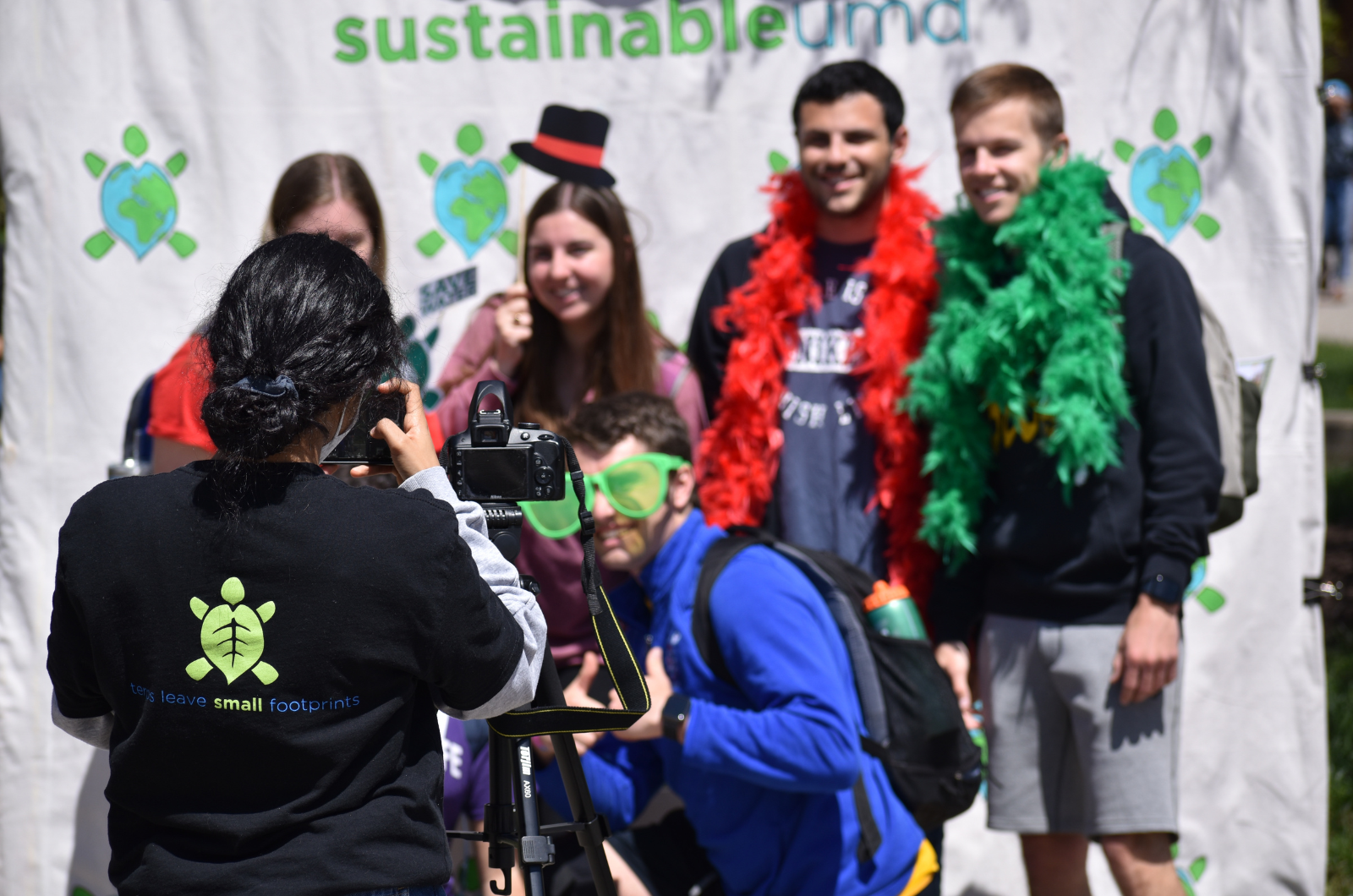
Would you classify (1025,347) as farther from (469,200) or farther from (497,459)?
(469,200)

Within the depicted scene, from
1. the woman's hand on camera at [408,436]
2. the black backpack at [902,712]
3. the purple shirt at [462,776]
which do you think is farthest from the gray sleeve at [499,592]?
the purple shirt at [462,776]

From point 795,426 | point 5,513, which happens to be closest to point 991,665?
point 795,426

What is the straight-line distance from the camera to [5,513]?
3412 mm

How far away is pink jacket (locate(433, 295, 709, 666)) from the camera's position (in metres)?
2.77

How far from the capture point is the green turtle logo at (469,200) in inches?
140

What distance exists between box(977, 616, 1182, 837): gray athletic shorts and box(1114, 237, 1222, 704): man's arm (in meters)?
0.06

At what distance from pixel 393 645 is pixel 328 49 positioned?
2.55 meters

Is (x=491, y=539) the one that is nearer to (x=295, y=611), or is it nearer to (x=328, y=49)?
(x=295, y=611)

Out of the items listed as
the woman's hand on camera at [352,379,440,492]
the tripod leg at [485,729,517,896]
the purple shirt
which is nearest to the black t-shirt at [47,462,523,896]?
the woman's hand on camera at [352,379,440,492]

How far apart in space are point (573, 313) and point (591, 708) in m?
1.37

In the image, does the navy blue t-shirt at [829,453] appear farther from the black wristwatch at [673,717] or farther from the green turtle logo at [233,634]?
Result: the green turtle logo at [233,634]

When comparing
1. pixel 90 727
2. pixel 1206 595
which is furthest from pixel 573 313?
pixel 1206 595

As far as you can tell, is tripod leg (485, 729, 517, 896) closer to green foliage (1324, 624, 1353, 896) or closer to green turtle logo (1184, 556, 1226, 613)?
green turtle logo (1184, 556, 1226, 613)

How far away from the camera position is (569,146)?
116 inches
